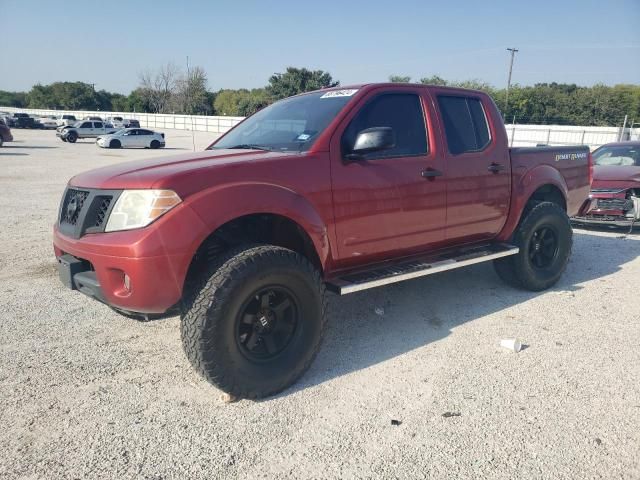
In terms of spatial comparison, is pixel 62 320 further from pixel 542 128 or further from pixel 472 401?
pixel 542 128

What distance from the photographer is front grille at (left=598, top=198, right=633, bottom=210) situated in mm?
7898

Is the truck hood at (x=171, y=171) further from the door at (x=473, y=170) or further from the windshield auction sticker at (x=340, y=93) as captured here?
the door at (x=473, y=170)

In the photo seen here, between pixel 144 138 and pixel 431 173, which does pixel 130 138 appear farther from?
pixel 431 173

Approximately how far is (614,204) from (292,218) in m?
7.04

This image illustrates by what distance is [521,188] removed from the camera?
4770 mm

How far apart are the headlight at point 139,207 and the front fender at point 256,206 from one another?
126 mm

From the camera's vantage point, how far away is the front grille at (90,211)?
9.52 feet

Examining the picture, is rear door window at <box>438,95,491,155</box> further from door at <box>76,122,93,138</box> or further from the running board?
door at <box>76,122,93,138</box>

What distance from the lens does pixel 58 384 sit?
10.3 ft

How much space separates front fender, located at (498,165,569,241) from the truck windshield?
203 centimetres

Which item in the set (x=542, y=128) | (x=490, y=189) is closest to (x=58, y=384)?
(x=490, y=189)

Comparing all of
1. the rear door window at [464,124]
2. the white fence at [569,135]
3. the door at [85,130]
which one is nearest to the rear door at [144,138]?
the door at [85,130]

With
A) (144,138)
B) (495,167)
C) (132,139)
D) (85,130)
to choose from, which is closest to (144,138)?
(144,138)

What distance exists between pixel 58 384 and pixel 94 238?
106 centimetres
